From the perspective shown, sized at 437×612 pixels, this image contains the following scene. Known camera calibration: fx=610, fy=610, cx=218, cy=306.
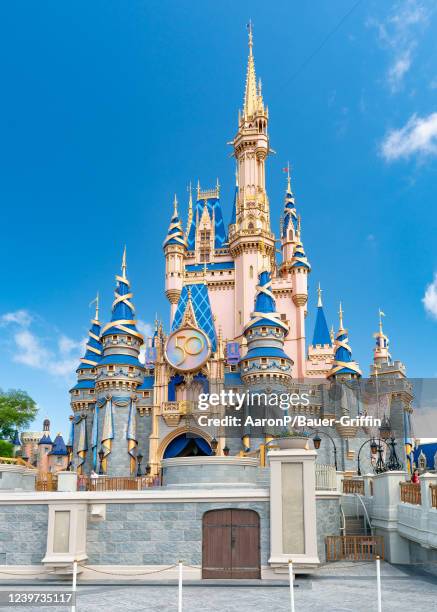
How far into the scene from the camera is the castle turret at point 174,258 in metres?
55.1

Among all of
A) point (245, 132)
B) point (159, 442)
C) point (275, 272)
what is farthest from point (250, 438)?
point (245, 132)

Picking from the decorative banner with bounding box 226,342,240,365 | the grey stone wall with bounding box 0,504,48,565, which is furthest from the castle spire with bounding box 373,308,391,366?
the grey stone wall with bounding box 0,504,48,565

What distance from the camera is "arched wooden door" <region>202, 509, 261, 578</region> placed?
17.0 metres

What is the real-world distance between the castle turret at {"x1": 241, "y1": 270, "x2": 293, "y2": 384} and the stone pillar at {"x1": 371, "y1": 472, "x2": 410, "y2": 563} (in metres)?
21.8

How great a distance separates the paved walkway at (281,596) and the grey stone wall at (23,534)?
2479 millimetres

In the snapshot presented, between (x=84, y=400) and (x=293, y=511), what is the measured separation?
36.1 m

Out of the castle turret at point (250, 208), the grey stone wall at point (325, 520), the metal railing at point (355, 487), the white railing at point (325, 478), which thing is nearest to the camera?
the grey stone wall at point (325, 520)

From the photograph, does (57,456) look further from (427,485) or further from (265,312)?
(427,485)

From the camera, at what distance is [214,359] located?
153 ft

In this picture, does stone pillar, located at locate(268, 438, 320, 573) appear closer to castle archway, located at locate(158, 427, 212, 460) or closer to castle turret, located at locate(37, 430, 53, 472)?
castle archway, located at locate(158, 427, 212, 460)

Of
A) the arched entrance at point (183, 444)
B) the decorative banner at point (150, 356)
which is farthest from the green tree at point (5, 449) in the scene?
the arched entrance at point (183, 444)

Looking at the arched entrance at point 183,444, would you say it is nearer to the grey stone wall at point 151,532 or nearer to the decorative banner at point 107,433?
the decorative banner at point 107,433

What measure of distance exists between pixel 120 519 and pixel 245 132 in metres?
48.8

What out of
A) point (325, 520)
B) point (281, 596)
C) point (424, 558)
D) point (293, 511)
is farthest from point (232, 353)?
point (281, 596)
